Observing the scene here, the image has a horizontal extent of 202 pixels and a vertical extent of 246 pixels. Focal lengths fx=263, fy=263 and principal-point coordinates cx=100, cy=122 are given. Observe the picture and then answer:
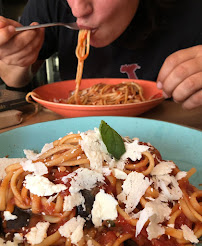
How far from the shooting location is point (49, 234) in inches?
26.6

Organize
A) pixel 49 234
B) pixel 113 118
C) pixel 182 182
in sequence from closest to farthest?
pixel 49 234
pixel 182 182
pixel 113 118

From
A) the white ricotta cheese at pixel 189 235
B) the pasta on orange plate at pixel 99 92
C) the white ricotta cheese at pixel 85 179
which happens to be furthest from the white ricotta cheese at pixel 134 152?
the pasta on orange plate at pixel 99 92

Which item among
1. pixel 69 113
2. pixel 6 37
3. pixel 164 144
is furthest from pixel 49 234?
pixel 6 37

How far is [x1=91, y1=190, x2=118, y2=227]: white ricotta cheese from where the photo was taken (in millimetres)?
655

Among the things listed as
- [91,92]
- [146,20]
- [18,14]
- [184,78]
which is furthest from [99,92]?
[18,14]

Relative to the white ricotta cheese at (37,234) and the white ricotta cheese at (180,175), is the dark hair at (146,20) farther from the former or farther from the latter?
the white ricotta cheese at (37,234)

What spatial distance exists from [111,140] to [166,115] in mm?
807

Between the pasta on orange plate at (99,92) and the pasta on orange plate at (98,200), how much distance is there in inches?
37.0

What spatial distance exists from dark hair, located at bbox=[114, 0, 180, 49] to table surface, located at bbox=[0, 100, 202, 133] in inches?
30.5

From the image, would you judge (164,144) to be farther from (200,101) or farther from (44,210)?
(44,210)

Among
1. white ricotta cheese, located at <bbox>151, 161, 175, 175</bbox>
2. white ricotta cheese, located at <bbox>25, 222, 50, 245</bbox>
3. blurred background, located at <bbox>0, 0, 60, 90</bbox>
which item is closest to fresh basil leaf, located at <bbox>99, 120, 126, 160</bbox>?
white ricotta cheese, located at <bbox>151, 161, 175, 175</bbox>

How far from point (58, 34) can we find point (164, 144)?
6.07 feet

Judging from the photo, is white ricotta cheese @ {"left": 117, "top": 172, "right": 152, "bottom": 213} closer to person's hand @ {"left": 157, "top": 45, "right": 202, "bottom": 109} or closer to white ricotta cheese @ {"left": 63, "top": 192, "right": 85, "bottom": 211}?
white ricotta cheese @ {"left": 63, "top": 192, "right": 85, "bottom": 211}

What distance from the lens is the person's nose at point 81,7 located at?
1468 mm
